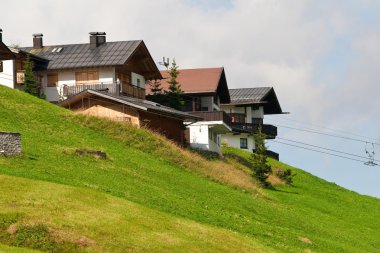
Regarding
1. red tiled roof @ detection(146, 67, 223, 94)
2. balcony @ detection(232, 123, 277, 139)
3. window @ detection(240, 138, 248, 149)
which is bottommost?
window @ detection(240, 138, 248, 149)

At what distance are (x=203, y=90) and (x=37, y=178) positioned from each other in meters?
51.6

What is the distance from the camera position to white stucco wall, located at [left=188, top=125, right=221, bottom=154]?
274 ft

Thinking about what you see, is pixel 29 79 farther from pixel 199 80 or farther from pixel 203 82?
pixel 199 80

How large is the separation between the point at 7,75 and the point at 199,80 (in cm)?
2172

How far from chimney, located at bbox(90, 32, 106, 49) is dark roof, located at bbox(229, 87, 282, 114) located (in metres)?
20.0

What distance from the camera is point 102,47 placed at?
90938 millimetres

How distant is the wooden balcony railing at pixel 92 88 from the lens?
8438 centimetres

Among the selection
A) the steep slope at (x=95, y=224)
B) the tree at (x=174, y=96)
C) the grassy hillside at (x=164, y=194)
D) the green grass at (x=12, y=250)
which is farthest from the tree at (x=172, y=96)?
the green grass at (x=12, y=250)

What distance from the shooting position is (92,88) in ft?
282

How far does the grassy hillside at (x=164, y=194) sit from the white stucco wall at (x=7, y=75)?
31.5 ft

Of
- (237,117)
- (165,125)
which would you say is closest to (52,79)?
(165,125)

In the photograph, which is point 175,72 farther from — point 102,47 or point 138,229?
point 138,229

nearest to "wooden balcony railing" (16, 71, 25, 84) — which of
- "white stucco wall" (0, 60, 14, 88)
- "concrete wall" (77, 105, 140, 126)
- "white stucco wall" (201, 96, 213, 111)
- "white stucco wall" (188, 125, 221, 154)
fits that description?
"white stucco wall" (0, 60, 14, 88)

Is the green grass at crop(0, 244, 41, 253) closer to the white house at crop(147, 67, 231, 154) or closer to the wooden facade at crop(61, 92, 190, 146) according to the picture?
the wooden facade at crop(61, 92, 190, 146)
